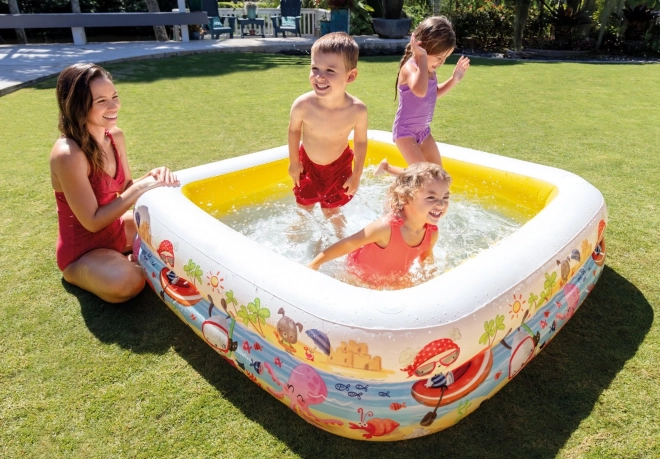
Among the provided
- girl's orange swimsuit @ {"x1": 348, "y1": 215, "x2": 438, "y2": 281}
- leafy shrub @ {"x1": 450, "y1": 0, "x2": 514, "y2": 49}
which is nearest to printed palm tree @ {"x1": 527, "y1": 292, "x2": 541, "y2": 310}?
girl's orange swimsuit @ {"x1": 348, "y1": 215, "x2": 438, "y2": 281}

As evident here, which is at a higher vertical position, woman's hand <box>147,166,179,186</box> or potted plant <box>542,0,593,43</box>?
potted plant <box>542,0,593,43</box>

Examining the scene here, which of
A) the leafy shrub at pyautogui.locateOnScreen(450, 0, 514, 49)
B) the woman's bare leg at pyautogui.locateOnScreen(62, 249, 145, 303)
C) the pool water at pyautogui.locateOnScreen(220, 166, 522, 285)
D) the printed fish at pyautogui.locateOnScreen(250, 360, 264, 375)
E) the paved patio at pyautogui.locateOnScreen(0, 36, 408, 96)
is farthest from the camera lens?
the leafy shrub at pyautogui.locateOnScreen(450, 0, 514, 49)

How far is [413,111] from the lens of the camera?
Result: 132 inches

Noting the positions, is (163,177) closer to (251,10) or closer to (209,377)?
(209,377)

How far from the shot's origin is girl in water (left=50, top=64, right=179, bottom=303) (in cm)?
253

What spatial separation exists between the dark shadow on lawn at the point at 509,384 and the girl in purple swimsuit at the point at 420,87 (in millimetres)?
1361

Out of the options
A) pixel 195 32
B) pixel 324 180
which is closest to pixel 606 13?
pixel 195 32

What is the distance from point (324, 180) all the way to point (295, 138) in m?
0.36

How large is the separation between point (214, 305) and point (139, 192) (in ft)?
2.68

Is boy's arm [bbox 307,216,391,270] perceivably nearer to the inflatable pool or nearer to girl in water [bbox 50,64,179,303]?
the inflatable pool

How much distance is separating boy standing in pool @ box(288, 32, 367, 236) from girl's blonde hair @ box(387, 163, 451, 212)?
2.46 feet

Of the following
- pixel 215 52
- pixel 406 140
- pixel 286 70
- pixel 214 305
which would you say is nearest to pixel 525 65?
pixel 286 70

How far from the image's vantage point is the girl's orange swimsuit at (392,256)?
257 centimetres

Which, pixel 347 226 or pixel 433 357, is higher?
pixel 433 357
